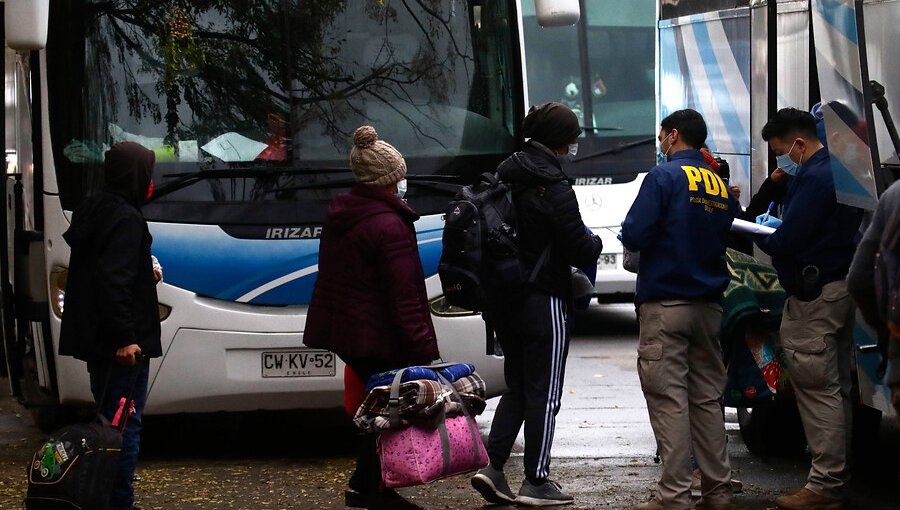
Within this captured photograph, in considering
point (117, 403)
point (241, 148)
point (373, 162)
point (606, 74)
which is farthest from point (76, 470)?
point (606, 74)

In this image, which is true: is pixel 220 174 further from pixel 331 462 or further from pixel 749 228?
pixel 749 228

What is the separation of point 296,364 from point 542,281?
1.74 m

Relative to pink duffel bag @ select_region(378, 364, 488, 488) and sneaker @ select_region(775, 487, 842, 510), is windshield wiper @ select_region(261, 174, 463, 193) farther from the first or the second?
sneaker @ select_region(775, 487, 842, 510)

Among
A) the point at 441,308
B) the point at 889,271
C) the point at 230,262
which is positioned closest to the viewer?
the point at 889,271

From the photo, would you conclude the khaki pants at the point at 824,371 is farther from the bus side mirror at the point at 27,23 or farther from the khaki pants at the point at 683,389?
the bus side mirror at the point at 27,23

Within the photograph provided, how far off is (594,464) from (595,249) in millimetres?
1701

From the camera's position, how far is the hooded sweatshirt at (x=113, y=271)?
6.00 m

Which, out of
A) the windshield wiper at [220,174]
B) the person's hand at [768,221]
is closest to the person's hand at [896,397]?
the person's hand at [768,221]

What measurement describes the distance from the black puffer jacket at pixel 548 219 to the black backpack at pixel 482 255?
4cm

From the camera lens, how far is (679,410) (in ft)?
21.6

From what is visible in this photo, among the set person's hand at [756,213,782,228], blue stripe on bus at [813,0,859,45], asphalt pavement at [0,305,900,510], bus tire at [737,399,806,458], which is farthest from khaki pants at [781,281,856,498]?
bus tire at [737,399,806,458]

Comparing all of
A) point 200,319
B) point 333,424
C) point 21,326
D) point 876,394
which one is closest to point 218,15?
point 200,319

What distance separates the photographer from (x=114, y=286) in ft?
19.6

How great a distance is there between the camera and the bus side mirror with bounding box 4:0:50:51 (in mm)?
7090
